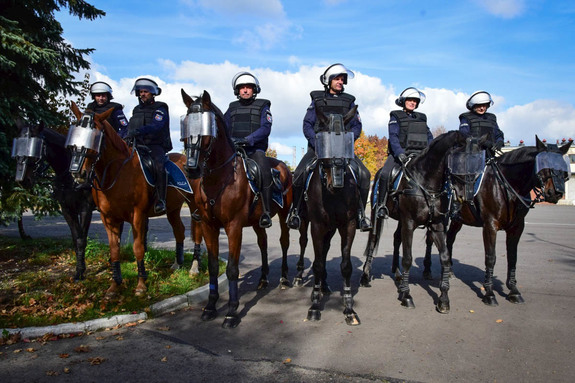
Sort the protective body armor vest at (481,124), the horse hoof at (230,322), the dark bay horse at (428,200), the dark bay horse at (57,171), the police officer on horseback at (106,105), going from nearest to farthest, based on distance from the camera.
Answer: the horse hoof at (230,322), the dark bay horse at (428,200), the dark bay horse at (57,171), the police officer on horseback at (106,105), the protective body armor vest at (481,124)

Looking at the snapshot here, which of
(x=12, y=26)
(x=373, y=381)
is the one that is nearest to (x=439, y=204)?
(x=373, y=381)

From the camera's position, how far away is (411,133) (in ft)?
26.2

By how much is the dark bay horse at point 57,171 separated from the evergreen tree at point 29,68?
175 cm

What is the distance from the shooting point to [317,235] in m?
6.30

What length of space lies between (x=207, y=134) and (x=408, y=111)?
14.5 ft

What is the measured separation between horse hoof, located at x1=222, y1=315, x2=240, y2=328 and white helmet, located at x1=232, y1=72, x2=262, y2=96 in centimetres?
381

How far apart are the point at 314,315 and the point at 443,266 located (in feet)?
7.51

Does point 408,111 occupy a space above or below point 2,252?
above

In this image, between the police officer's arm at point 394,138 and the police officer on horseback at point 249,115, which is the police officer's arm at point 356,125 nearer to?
the police officer's arm at point 394,138

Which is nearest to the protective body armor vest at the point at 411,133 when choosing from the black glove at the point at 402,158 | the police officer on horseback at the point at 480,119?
the black glove at the point at 402,158

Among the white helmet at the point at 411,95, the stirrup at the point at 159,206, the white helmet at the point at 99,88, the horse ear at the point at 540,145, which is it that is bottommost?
the stirrup at the point at 159,206

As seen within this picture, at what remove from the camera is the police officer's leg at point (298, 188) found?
678 cm

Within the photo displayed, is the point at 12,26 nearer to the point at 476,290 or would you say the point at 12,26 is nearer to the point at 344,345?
the point at 344,345

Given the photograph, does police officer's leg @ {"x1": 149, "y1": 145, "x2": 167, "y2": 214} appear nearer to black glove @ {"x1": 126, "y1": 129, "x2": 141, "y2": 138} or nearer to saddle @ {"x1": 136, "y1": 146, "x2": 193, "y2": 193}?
saddle @ {"x1": 136, "y1": 146, "x2": 193, "y2": 193}
